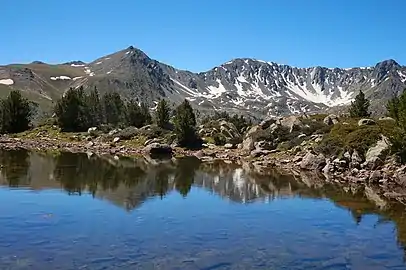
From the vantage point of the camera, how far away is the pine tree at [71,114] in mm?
116544

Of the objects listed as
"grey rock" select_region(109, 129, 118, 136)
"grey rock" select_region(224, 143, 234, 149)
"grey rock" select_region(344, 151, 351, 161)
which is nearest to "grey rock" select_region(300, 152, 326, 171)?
"grey rock" select_region(344, 151, 351, 161)

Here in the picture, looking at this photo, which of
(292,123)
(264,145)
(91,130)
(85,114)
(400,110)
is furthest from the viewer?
(85,114)

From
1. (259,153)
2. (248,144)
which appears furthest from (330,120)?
(259,153)

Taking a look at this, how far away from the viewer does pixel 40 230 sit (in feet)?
93.5

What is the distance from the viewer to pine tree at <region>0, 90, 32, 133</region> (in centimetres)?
11856

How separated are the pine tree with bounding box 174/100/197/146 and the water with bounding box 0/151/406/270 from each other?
118ft

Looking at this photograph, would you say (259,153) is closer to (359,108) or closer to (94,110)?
(359,108)

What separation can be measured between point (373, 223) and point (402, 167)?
21.5m

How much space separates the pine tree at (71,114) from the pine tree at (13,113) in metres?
9.33

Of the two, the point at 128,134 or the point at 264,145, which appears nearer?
the point at 264,145

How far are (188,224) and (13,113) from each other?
99.2 meters

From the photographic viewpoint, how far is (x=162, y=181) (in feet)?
176

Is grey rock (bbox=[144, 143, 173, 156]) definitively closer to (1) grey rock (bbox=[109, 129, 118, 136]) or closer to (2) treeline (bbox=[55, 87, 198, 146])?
(2) treeline (bbox=[55, 87, 198, 146])

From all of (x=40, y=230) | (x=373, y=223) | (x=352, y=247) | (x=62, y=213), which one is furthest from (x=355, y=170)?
(x=40, y=230)
